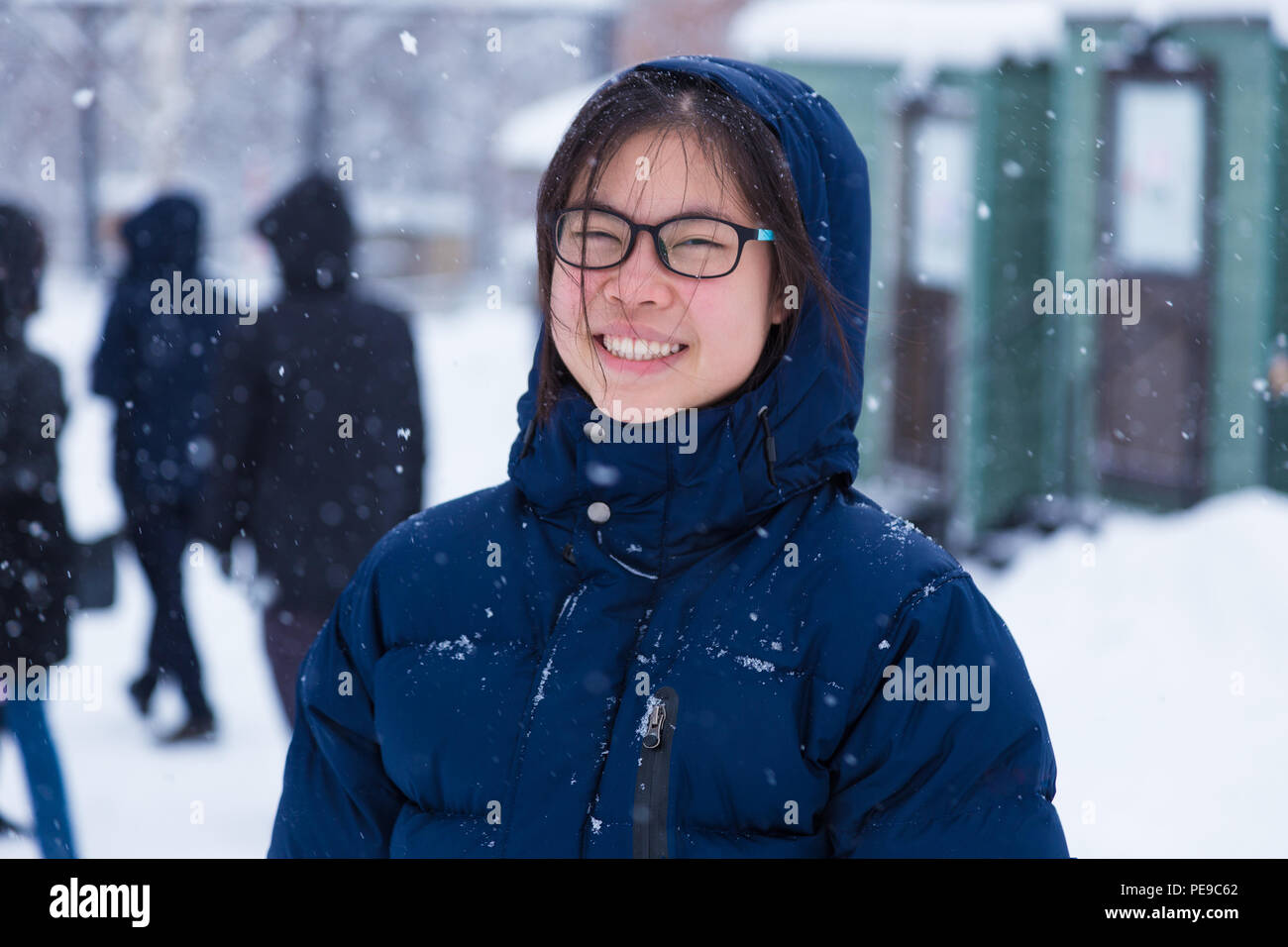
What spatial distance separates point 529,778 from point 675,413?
46cm

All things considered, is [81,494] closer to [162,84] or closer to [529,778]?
[529,778]

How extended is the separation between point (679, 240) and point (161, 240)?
14.8 feet

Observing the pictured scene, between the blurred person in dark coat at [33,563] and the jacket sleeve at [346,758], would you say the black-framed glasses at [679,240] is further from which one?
the blurred person in dark coat at [33,563]

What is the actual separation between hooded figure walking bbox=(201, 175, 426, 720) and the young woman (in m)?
2.37

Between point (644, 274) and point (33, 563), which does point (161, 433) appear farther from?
point (644, 274)

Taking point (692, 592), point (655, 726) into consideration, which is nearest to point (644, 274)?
point (692, 592)

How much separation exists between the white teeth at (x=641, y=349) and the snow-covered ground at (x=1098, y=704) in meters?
3.06

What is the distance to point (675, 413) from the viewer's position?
1648 mm

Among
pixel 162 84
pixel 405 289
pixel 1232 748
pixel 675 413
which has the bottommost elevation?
pixel 1232 748

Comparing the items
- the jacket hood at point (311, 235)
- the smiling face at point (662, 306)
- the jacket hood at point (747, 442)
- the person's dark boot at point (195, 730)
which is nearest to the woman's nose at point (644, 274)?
the smiling face at point (662, 306)

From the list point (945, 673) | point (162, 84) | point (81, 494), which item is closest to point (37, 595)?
point (945, 673)

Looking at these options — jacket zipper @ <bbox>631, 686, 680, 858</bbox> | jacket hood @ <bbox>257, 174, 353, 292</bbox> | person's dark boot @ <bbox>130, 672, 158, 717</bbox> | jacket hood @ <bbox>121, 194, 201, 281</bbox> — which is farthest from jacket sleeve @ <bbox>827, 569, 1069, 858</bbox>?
jacket hood @ <bbox>121, 194, 201, 281</bbox>

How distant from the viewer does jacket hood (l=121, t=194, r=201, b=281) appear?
18.2 feet

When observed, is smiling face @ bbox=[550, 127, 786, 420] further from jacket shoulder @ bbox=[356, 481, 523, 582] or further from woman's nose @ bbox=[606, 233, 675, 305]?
jacket shoulder @ bbox=[356, 481, 523, 582]
